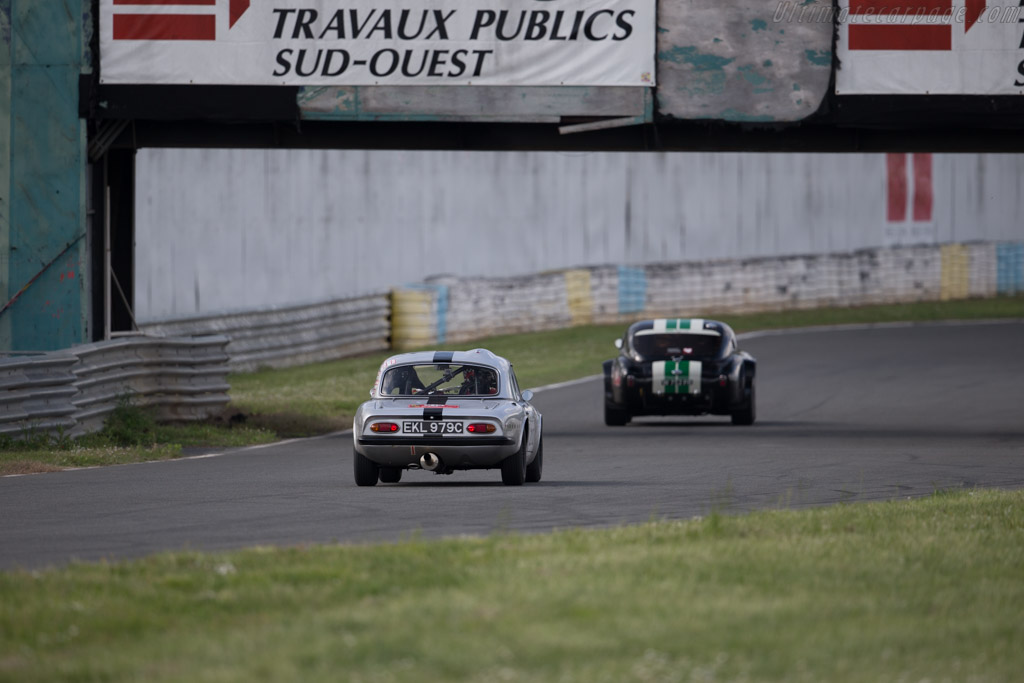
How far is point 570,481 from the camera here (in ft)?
44.3

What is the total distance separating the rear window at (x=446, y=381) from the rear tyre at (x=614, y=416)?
25.1ft

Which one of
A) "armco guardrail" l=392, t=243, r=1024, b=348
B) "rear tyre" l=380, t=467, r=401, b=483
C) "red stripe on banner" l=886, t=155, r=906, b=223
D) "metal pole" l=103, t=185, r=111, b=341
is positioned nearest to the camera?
"rear tyre" l=380, t=467, r=401, b=483

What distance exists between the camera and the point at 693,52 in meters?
18.5

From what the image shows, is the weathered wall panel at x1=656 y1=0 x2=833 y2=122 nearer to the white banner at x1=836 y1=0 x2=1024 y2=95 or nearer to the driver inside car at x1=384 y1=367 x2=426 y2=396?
the white banner at x1=836 y1=0 x2=1024 y2=95

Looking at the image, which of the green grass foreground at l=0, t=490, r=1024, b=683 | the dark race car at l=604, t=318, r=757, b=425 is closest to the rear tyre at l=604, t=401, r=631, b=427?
the dark race car at l=604, t=318, r=757, b=425

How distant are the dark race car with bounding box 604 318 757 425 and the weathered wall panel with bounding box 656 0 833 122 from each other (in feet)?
11.5

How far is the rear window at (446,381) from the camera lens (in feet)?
42.8

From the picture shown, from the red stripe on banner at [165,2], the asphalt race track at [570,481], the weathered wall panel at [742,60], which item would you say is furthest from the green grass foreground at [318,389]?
the weathered wall panel at [742,60]

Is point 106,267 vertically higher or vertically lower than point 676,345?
higher

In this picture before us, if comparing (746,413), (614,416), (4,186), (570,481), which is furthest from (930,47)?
(4,186)

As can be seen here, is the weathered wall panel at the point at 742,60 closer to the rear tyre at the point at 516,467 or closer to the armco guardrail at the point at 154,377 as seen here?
the armco guardrail at the point at 154,377

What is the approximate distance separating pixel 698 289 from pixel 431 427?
1026 inches

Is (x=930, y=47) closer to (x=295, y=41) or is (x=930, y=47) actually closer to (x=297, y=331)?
(x=295, y=41)

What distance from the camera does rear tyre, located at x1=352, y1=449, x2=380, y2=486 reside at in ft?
41.8
